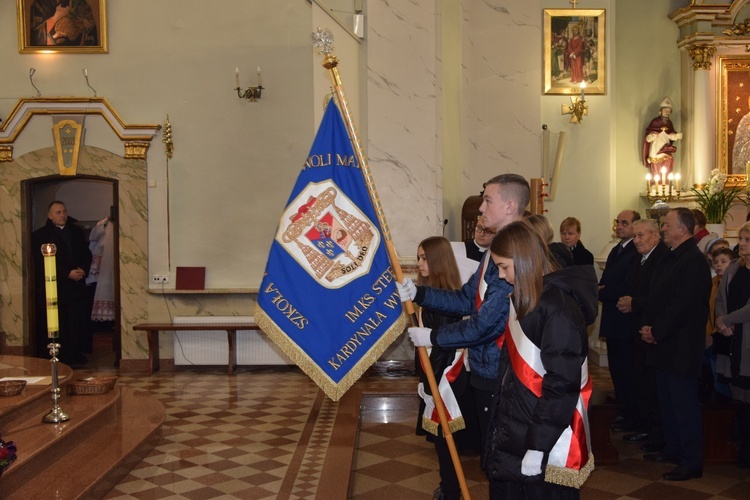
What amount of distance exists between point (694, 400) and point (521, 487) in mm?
2602

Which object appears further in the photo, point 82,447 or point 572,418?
point 82,447

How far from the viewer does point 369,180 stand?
4.11 m

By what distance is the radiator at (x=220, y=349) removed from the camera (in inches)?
406

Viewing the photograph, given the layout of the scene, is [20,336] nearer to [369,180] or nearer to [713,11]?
[369,180]

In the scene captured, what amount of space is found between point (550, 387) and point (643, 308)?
3.44 m

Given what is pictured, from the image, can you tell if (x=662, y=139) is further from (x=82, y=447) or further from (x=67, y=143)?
(x=82, y=447)

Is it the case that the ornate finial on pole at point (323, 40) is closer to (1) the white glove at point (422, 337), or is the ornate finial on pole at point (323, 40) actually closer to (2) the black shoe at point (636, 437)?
(1) the white glove at point (422, 337)

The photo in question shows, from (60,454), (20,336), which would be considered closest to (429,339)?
(60,454)

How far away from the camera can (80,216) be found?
1422cm

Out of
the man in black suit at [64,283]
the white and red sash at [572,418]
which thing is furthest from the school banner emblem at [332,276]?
the man in black suit at [64,283]

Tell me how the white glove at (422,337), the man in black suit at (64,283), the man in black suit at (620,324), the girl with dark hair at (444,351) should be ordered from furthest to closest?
the man in black suit at (64,283), the man in black suit at (620,324), the girl with dark hair at (444,351), the white glove at (422,337)

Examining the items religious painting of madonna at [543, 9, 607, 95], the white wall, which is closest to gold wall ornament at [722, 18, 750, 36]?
religious painting of madonna at [543, 9, 607, 95]

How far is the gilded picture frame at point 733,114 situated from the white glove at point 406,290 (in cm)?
867

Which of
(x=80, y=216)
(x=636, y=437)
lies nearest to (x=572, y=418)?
→ (x=636, y=437)
